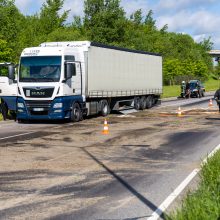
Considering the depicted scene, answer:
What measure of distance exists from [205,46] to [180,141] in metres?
129

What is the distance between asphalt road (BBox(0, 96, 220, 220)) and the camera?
7.60 meters

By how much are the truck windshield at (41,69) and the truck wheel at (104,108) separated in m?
4.66

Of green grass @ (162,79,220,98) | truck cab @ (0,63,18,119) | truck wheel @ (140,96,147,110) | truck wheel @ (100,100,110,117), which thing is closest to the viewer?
truck cab @ (0,63,18,119)

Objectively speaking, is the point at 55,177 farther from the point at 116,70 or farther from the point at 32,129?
the point at 116,70

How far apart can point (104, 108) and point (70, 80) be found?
4668mm

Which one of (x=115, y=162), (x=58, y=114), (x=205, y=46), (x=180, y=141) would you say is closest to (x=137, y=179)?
(x=115, y=162)

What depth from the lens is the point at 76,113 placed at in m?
23.5

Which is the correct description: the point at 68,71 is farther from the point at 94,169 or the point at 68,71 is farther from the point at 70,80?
the point at 94,169

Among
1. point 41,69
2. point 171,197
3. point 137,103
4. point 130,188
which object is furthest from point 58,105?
point 171,197

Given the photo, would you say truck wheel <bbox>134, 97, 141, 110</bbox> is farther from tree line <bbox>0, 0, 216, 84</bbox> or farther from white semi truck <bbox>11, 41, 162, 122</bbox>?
tree line <bbox>0, 0, 216, 84</bbox>

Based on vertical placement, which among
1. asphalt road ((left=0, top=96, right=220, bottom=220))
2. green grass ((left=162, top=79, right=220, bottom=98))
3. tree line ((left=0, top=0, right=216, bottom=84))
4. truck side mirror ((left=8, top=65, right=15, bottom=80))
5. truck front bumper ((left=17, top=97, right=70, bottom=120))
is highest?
tree line ((left=0, top=0, right=216, bottom=84))

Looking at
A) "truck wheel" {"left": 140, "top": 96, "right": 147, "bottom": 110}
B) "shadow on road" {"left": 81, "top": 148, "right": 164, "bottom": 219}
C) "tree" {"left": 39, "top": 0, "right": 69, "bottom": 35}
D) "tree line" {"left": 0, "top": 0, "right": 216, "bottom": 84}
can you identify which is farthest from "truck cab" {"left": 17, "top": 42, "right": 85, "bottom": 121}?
"tree" {"left": 39, "top": 0, "right": 69, "bottom": 35}

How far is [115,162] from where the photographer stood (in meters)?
11.8

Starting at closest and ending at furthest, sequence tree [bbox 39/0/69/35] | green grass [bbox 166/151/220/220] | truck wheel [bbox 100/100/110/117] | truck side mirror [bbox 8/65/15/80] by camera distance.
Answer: green grass [bbox 166/151/220/220], truck side mirror [bbox 8/65/15/80], truck wheel [bbox 100/100/110/117], tree [bbox 39/0/69/35]
